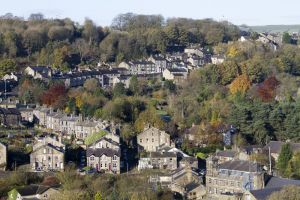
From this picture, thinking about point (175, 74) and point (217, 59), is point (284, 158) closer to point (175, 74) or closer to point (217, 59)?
point (175, 74)

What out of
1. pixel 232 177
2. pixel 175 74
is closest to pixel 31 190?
pixel 232 177

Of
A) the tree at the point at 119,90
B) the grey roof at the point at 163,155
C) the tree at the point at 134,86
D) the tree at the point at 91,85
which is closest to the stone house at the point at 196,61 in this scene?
the tree at the point at 134,86

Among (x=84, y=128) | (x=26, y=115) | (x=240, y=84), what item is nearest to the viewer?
(x=84, y=128)

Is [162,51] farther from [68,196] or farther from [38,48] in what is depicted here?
[68,196]

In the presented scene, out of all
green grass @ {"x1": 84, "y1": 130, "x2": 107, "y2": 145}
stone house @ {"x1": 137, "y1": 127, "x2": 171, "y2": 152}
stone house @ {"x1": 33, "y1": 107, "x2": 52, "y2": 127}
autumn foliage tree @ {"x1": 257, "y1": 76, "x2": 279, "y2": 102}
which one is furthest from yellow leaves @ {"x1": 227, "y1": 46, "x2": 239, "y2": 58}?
green grass @ {"x1": 84, "y1": 130, "x2": 107, "y2": 145}

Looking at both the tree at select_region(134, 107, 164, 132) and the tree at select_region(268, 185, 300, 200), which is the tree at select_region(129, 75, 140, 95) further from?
the tree at select_region(268, 185, 300, 200)

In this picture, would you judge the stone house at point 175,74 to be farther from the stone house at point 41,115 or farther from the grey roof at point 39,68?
the stone house at point 41,115
